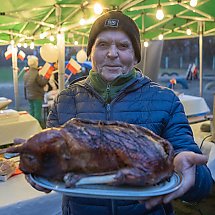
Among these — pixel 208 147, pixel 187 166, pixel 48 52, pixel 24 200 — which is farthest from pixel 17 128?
pixel 48 52

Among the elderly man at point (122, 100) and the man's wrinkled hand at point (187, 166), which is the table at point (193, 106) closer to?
the elderly man at point (122, 100)

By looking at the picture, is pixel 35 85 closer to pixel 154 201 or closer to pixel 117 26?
pixel 117 26

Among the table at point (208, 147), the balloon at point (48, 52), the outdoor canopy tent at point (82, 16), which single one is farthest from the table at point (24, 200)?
the balloon at point (48, 52)

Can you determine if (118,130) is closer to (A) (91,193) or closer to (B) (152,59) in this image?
(A) (91,193)

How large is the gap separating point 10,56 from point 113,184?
870 centimetres

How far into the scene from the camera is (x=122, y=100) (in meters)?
1.06

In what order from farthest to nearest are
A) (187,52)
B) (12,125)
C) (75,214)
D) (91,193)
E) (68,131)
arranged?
(187,52), (12,125), (75,214), (68,131), (91,193)

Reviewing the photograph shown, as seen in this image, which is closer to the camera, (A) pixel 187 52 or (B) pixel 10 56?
(B) pixel 10 56

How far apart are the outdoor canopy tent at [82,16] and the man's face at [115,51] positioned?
9.54ft

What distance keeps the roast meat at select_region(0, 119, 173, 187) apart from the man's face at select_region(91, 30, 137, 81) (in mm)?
341

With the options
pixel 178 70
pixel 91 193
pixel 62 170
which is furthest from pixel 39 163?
pixel 178 70

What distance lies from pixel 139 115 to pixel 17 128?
2222 mm

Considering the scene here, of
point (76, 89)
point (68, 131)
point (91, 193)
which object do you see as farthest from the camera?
point (76, 89)

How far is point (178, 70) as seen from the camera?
71.7ft
